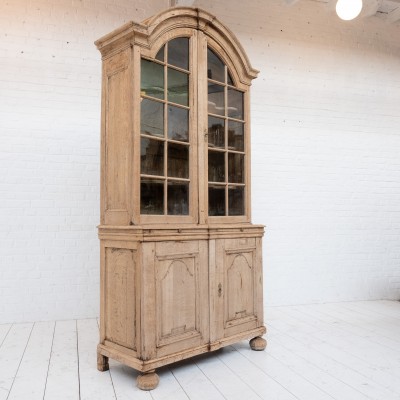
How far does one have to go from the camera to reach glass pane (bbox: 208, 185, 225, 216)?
9.50 feet

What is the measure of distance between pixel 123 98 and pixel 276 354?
201 cm

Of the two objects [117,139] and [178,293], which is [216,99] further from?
[178,293]

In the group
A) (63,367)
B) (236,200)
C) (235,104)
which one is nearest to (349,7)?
(235,104)

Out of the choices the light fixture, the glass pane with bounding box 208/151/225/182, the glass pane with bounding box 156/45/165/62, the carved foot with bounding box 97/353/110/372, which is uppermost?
the light fixture

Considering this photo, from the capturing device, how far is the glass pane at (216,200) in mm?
2896

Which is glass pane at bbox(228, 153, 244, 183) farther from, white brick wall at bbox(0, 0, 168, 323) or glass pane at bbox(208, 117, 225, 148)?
white brick wall at bbox(0, 0, 168, 323)

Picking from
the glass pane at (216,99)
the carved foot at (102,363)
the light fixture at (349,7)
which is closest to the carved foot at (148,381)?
the carved foot at (102,363)

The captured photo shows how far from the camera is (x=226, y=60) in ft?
10.1

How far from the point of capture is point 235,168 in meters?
3.12

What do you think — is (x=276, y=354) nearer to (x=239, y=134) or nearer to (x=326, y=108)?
(x=239, y=134)

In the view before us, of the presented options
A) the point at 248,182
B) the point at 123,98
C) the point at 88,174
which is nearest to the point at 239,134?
the point at 248,182

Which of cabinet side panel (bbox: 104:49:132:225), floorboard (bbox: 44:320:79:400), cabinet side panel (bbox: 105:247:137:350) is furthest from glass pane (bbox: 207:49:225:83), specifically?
floorboard (bbox: 44:320:79:400)

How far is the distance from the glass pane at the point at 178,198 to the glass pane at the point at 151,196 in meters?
0.06

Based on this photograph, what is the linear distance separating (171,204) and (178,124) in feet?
1.78
